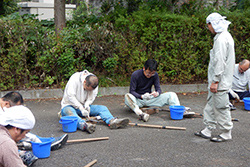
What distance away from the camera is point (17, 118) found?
2.81 metres

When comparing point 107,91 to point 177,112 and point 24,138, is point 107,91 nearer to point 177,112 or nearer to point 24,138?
point 177,112

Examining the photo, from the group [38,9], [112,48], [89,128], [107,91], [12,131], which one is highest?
[38,9]

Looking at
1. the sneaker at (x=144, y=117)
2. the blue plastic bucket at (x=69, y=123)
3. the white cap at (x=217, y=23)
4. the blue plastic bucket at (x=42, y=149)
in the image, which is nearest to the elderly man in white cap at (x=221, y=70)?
the white cap at (x=217, y=23)

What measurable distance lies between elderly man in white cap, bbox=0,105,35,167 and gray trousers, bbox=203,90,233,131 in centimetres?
319

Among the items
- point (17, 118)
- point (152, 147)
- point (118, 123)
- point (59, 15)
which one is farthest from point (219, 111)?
point (59, 15)

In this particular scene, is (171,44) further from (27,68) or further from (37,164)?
(37,164)

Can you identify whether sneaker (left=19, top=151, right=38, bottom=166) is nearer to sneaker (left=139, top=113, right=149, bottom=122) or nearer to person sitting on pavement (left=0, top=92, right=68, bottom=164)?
person sitting on pavement (left=0, top=92, right=68, bottom=164)

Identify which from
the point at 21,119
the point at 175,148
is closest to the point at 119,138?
the point at 175,148

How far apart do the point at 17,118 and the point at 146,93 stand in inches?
167

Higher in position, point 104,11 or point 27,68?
point 104,11

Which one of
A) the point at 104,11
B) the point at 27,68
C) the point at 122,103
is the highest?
the point at 104,11

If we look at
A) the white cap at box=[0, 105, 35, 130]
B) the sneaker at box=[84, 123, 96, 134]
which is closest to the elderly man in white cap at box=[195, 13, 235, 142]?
the sneaker at box=[84, 123, 96, 134]

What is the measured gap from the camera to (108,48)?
9.28m

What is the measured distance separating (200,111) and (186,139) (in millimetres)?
2275
